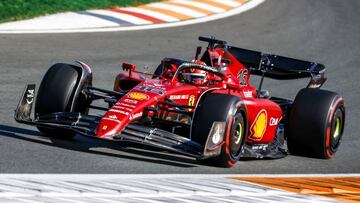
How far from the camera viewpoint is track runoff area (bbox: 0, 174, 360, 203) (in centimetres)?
725

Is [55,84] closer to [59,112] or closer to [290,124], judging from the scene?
[59,112]

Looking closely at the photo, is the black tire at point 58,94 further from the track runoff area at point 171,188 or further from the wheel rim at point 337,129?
the wheel rim at point 337,129

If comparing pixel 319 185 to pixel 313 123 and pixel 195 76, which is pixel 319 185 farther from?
pixel 195 76

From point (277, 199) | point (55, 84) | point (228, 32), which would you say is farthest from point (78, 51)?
point (277, 199)

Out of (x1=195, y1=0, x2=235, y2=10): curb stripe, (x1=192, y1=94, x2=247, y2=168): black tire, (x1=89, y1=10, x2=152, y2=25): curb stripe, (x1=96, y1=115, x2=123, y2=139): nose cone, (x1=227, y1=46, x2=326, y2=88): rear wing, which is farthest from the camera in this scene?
(x1=195, y1=0, x2=235, y2=10): curb stripe

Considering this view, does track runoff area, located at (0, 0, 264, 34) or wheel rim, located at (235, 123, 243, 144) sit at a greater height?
wheel rim, located at (235, 123, 243, 144)

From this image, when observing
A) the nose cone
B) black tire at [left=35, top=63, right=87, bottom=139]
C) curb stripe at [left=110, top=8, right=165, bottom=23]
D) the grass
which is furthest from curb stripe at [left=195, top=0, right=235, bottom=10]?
the nose cone

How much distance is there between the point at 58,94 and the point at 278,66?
2826 mm

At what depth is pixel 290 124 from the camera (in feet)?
34.5

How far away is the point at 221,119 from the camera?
906 cm

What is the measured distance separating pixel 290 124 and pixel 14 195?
4191mm

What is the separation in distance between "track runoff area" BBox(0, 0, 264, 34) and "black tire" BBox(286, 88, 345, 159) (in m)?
7.62

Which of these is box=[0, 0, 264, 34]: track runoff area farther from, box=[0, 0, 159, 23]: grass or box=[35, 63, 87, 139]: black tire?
box=[35, 63, 87, 139]: black tire

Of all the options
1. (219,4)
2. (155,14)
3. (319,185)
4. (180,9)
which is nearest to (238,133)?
(319,185)
